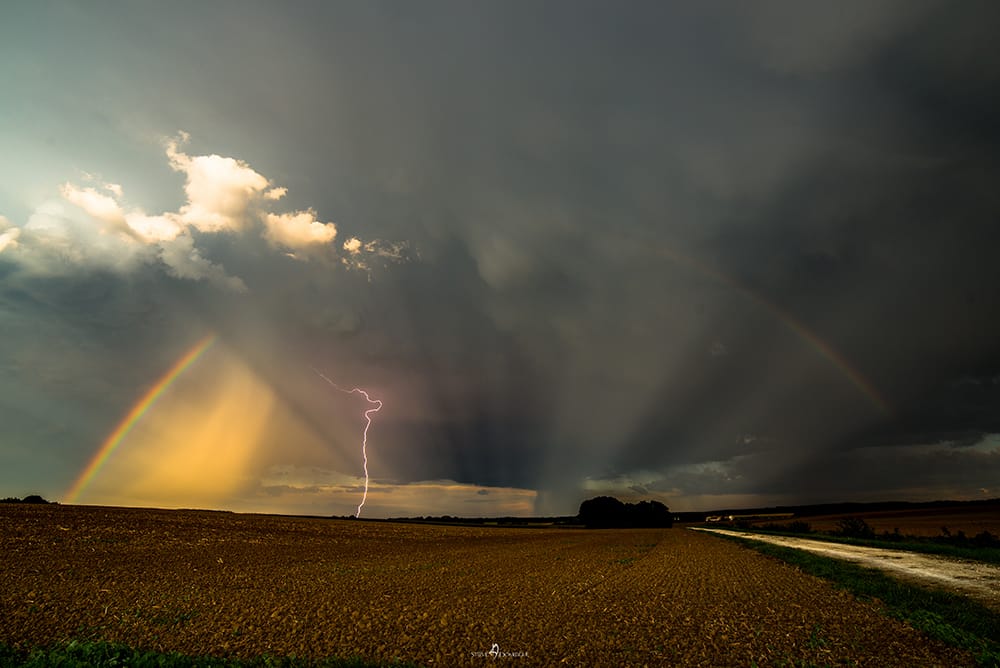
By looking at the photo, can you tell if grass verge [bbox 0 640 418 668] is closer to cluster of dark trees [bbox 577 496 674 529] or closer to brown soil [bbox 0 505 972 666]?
brown soil [bbox 0 505 972 666]

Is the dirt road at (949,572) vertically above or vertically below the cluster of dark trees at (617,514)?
below

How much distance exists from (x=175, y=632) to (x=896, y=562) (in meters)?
40.8

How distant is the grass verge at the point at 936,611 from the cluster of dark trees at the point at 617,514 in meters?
141

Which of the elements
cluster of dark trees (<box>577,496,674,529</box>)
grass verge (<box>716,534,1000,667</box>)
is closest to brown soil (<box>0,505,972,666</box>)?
grass verge (<box>716,534,1000,667</box>)

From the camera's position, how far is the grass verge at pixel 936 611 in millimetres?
12328

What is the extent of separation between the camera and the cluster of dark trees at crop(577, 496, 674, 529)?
157 m

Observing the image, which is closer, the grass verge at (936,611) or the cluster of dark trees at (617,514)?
the grass verge at (936,611)

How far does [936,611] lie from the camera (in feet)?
51.5

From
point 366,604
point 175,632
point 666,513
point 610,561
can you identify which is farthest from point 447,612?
point 666,513

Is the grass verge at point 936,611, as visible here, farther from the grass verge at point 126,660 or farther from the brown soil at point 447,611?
the grass verge at point 126,660

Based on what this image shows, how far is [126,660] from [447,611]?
858cm

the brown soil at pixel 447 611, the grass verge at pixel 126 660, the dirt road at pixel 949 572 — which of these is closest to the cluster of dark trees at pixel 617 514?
the dirt road at pixel 949 572

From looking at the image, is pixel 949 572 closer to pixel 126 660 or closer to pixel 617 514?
pixel 126 660

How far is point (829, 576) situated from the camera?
25.2 metres
